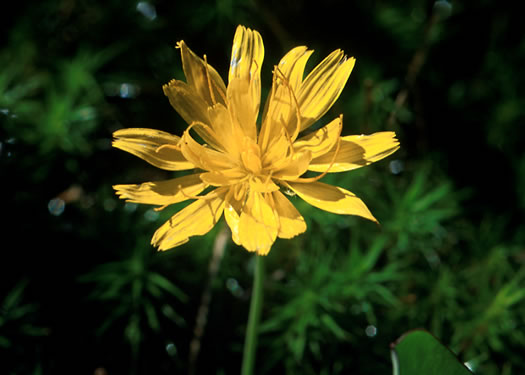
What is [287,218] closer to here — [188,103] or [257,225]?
[257,225]

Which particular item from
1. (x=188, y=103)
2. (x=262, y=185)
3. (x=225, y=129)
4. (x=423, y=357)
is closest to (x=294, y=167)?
(x=262, y=185)

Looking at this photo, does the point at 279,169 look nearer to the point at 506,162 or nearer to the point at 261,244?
the point at 261,244

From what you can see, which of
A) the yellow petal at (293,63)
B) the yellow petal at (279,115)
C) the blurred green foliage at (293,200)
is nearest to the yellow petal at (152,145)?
the yellow petal at (279,115)

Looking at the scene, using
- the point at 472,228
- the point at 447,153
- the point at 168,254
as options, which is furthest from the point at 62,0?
the point at 472,228

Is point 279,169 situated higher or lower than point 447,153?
lower

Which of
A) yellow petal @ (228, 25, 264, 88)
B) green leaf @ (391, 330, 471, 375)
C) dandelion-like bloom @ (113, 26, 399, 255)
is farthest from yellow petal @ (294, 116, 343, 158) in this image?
green leaf @ (391, 330, 471, 375)
